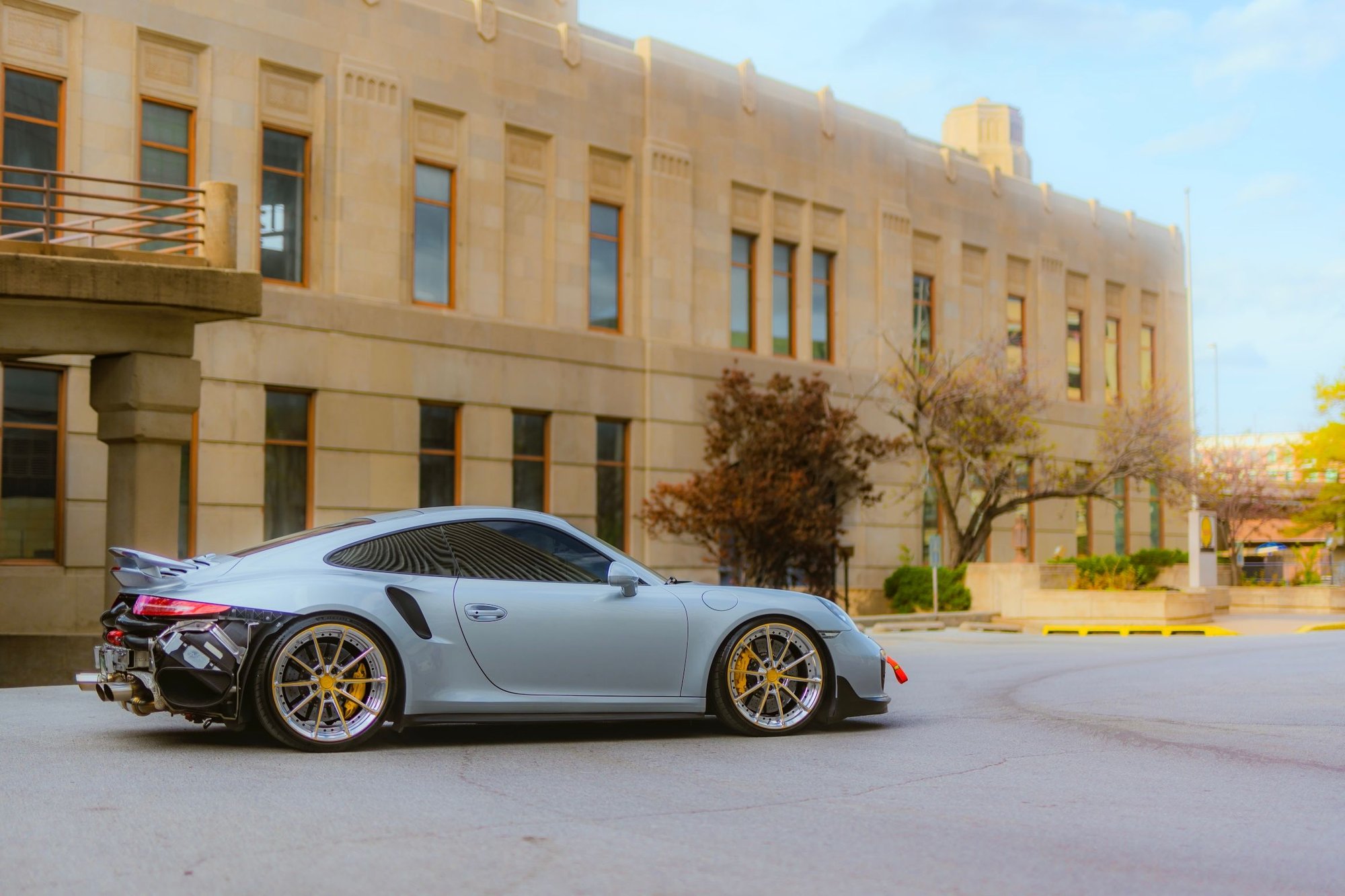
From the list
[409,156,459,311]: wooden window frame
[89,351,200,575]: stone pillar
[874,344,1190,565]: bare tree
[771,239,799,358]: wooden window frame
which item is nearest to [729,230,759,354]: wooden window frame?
[771,239,799,358]: wooden window frame

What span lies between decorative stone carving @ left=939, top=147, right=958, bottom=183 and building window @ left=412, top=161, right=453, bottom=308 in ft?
52.9

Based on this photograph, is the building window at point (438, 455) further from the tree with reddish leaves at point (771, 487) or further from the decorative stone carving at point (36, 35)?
the decorative stone carving at point (36, 35)

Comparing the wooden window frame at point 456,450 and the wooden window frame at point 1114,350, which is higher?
the wooden window frame at point 1114,350

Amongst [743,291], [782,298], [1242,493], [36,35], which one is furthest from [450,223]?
[1242,493]

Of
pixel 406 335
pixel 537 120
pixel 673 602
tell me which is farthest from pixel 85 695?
pixel 537 120

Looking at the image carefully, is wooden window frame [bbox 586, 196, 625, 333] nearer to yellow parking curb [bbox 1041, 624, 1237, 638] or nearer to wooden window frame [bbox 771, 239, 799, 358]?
wooden window frame [bbox 771, 239, 799, 358]

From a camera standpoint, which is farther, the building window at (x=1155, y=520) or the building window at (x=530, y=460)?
the building window at (x=1155, y=520)

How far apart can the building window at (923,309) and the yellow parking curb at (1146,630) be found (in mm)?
11399

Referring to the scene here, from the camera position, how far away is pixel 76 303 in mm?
14641

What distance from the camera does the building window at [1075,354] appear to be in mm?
42531

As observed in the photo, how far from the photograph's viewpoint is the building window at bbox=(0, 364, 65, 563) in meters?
20.5

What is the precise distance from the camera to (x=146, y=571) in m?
8.52

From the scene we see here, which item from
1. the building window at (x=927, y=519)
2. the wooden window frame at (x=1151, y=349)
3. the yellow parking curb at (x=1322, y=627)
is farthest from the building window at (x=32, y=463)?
the wooden window frame at (x=1151, y=349)

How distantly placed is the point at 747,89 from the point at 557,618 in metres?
25.2
